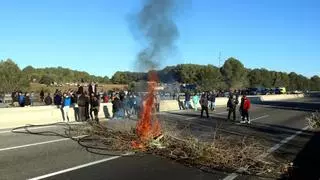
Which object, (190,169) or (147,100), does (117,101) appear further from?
(190,169)

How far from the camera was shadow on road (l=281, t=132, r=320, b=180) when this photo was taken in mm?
11172

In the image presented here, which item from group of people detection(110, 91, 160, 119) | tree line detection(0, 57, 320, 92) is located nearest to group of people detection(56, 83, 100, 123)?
group of people detection(110, 91, 160, 119)

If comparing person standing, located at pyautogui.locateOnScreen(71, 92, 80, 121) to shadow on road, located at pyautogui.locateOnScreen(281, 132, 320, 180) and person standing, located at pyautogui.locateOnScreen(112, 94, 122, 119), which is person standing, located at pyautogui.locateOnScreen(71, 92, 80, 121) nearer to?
person standing, located at pyautogui.locateOnScreen(112, 94, 122, 119)

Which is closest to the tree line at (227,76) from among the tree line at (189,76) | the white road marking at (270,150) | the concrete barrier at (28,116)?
the tree line at (189,76)

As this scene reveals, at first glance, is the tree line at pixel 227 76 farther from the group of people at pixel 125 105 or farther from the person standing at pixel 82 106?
the person standing at pixel 82 106

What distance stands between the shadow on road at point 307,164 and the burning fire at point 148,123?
160 inches

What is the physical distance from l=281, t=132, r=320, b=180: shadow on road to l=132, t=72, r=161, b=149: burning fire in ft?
13.4

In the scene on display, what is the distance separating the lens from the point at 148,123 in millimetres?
15445

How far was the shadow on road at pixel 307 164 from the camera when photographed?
11172 millimetres

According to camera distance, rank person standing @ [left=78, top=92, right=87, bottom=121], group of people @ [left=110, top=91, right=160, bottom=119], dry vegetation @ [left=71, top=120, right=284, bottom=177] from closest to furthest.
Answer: dry vegetation @ [left=71, top=120, right=284, bottom=177], person standing @ [left=78, top=92, right=87, bottom=121], group of people @ [left=110, top=91, right=160, bottom=119]

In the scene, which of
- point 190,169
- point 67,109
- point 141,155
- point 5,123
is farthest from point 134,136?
point 67,109

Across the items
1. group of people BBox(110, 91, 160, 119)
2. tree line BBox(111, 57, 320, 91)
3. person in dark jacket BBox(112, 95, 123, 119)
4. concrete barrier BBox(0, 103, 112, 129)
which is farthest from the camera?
tree line BBox(111, 57, 320, 91)

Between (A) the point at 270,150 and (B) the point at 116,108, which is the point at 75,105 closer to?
(B) the point at 116,108

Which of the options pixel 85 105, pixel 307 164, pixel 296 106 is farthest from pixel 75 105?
pixel 296 106
